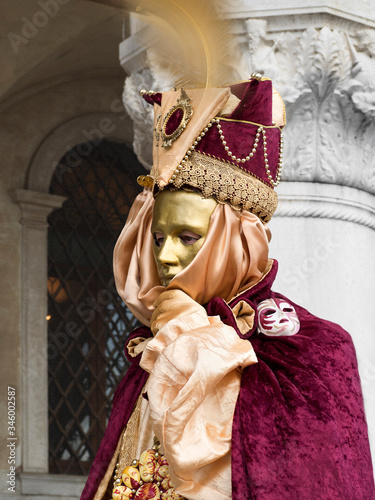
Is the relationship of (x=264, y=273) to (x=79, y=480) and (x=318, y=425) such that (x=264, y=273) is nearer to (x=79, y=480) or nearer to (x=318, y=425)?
(x=318, y=425)

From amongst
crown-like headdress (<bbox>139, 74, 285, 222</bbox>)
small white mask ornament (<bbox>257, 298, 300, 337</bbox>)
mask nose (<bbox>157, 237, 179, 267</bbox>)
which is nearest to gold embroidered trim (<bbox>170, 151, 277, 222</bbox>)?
crown-like headdress (<bbox>139, 74, 285, 222</bbox>)

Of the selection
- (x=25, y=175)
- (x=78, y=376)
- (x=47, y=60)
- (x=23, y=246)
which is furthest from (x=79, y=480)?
(x=47, y=60)

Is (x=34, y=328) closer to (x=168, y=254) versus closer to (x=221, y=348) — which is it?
(x=168, y=254)

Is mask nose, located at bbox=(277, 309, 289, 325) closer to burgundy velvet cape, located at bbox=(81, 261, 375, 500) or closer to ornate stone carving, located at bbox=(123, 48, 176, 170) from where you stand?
burgundy velvet cape, located at bbox=(81, 261, 375, 500)

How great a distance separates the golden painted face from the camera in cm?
270

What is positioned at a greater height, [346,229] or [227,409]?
[346,229]

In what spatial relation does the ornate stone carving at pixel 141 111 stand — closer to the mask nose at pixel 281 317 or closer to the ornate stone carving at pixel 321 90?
the ornate stone carving at pixel 321 90

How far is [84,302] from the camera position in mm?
5922

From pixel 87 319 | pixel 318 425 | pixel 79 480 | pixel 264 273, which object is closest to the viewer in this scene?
pixel 318 425

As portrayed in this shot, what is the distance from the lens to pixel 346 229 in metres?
3.89

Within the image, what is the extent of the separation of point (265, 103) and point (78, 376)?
10.8 feet

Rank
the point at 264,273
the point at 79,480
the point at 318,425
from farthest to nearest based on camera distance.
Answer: the point at 79,480 < the point at 264,273 < the point at 318,425

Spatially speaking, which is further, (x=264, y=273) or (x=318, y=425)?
(x=264, y=273)

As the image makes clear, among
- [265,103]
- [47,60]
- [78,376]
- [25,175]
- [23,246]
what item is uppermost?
[47,60]
